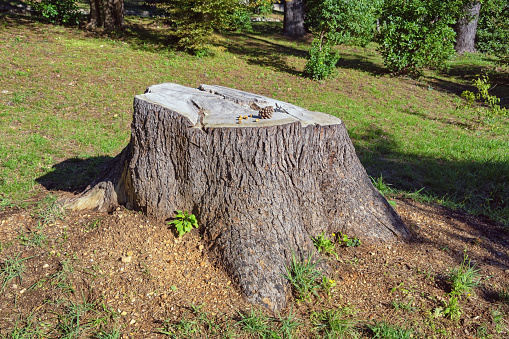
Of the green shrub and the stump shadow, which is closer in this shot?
the stump shadow

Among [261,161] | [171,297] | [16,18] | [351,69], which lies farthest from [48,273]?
[16,18]

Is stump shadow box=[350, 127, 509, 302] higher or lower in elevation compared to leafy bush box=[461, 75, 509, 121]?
lower

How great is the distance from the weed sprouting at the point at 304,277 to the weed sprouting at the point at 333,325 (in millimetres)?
180

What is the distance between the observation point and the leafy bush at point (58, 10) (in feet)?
38.4

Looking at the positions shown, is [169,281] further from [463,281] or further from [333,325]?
[463,281]

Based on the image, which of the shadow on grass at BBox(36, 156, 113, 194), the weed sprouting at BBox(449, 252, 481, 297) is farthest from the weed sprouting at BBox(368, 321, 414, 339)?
the shadow on grass at BBox(36, 156, 113, 194)

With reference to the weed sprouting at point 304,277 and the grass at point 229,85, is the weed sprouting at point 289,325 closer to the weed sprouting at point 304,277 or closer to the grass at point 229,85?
the weed sprouting at point 304,277

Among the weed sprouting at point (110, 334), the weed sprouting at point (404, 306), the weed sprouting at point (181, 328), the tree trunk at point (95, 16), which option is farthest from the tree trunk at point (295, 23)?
the weed sprouting at point (110, 334)

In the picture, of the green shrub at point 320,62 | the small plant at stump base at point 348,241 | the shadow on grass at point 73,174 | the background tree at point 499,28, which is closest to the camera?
the small plant at stump base at point 348,241

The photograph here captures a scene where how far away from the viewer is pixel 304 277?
2818 millimetres

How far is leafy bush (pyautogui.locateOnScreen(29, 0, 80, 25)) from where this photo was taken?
11702mm

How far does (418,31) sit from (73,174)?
9.80m

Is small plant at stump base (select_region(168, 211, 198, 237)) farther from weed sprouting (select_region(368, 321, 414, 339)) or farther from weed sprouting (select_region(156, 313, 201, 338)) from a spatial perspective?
weed sprouting (select_region(368, 321, 414, 339))

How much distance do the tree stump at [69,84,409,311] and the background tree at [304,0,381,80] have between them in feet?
24.2
